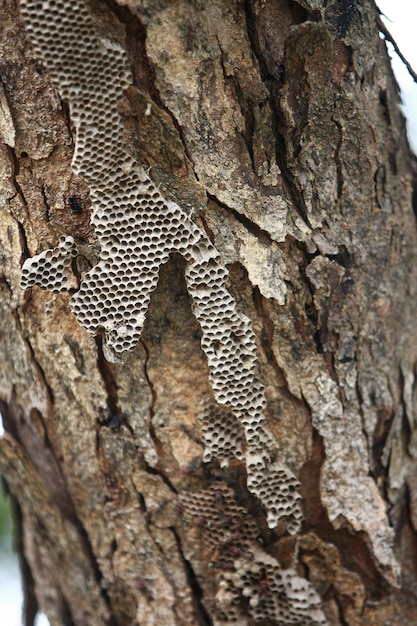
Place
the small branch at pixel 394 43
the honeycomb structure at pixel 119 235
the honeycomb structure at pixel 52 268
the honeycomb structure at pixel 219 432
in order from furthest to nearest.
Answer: the small branch at pixel 394 43 < the honeycomb structure at pixel 219 432 < the honeycomb structure at pixel 52 268 < the honeycomb structure at pixel 119 235

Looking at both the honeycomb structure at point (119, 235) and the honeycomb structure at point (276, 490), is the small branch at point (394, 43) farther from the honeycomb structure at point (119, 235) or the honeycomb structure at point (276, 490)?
the honeycomb structure at point (276, 490)

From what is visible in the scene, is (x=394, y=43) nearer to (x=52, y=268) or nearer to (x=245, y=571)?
(x=52, y=268)

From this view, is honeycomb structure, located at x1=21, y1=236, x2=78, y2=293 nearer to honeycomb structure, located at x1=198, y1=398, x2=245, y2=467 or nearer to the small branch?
honeycomb structure, located at x1=198, y1=398, x2=245, y2=467

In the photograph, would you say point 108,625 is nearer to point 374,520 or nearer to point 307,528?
point 307,528

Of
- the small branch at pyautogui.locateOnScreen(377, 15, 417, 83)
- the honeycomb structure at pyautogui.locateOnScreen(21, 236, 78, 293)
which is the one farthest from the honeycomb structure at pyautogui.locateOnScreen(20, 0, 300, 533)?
the small branch at pyautogui.locateOnScreen(377, 15, 417, 83)

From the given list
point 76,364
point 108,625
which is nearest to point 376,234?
point 76,364

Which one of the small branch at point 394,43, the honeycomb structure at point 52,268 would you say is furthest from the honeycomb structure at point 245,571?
the small branch at point 394,43
